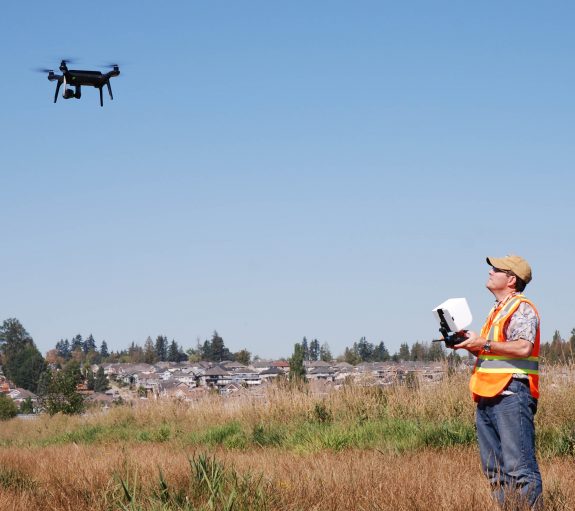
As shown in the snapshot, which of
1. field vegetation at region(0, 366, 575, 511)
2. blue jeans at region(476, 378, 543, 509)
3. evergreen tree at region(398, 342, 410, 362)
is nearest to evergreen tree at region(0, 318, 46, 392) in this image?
evergreen tree at region(398, 342, 410, 362)

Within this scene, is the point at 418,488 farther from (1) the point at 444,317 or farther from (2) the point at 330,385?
(2) the point at 330,385

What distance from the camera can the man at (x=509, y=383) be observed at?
5773 mm

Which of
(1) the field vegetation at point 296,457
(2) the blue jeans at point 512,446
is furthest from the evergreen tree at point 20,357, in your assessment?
(2) the blue jeans at point 512,446

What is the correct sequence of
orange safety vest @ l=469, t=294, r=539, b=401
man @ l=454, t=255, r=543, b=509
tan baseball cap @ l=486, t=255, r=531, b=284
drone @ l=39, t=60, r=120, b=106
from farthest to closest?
drone @ l=39, t=60, r=120, b=106
tan baseball cap @ l=486, t=255, r=531, b=284
orange safety vest @ l=469, t=294, r=539, b=401
man @ l=454, t=255, r=543, b=509

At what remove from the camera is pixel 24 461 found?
920 cm

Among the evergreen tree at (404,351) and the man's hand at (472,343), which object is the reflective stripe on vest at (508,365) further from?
the evergreen tree at (404,351)

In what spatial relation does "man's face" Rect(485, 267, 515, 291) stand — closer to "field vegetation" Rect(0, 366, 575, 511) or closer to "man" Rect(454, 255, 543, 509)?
"man" Rect(454, 255, 543, 509)

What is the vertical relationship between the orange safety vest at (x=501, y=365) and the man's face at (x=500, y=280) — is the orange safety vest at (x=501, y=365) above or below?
below

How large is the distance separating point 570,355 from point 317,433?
15.8ft

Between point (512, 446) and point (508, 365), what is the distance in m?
0.58

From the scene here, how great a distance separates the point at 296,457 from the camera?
30.8 feet

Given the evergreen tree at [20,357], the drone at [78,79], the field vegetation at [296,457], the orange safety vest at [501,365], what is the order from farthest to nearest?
the evergreen tree at [20,357]
the drone at [78,79]
the orange safety vest at [501,365]
the field vegetation at [296,457]

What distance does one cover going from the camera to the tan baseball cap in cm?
616

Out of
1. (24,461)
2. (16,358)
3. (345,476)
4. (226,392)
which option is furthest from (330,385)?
(16,358)
